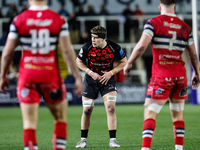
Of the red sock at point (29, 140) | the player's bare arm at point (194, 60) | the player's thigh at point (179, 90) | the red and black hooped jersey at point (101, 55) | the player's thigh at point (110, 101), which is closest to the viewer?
the red sock at point (29, 140)

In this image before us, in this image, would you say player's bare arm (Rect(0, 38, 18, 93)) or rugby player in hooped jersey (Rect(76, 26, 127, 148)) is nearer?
player's bare arm (Rect(0, 38, 18, 93))

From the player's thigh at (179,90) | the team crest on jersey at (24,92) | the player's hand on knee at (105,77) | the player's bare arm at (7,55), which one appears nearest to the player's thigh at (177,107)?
the player's thigh at (179,90)

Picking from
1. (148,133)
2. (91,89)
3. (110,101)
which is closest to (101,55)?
(91,89)

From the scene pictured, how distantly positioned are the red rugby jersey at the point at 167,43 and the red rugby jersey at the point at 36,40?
4.59 ft

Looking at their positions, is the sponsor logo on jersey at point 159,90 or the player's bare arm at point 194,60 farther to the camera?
the player's bare arm at point 194,60

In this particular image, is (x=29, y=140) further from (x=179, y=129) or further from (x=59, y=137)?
(x=179, y=129)

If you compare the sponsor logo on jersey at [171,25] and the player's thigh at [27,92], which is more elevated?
the sponsor logo on jersey at [171,25]

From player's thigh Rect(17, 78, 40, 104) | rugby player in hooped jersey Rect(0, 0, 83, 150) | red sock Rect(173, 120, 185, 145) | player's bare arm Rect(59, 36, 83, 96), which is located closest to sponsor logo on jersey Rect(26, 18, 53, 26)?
rugby player in hooped jersey Rect(0, 0, 83, 150)

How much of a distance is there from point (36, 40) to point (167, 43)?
1840mm

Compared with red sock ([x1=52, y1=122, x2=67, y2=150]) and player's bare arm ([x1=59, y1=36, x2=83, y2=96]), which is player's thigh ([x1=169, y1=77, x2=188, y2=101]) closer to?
player's bare arm ([x1=59, y1=36, x2=83, y2=96])

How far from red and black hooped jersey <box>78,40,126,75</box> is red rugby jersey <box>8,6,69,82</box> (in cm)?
295

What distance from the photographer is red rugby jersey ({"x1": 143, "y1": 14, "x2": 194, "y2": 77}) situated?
501 centimetres

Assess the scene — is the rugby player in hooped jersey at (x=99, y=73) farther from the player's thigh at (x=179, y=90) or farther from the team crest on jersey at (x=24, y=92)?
the team crest on jersey at (x=24, y=92)

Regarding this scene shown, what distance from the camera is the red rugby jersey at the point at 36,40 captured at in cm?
418
